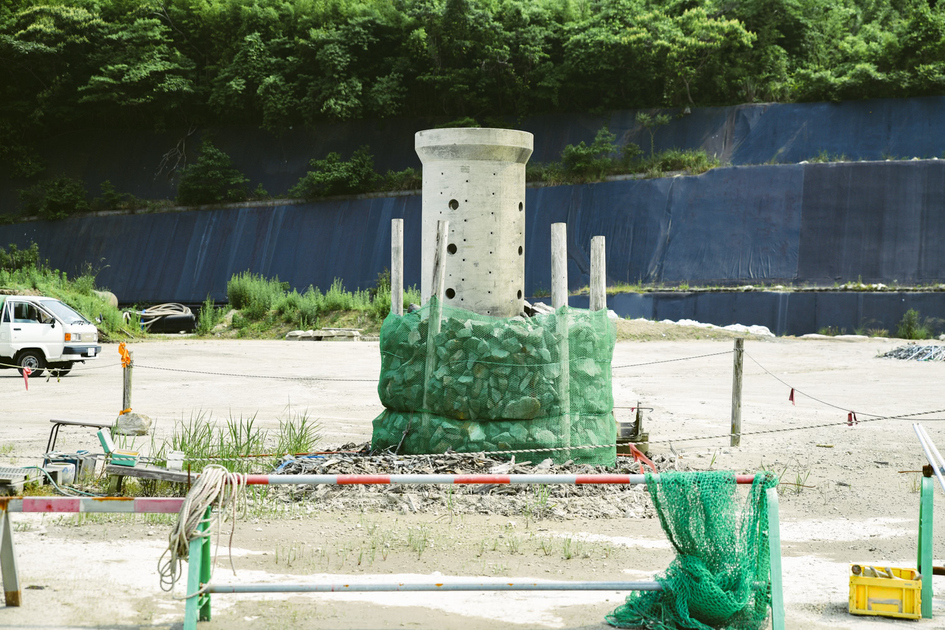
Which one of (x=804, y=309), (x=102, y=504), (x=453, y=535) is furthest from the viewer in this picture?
(x=804, y=309)

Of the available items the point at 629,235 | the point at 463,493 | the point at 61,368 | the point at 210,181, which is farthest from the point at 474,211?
the point at 210,181


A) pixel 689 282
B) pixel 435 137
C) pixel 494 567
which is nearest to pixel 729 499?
pixel 494 567

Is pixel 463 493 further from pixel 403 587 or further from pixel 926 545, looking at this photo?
pixel 926 545

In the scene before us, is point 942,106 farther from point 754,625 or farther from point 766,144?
point 754,625

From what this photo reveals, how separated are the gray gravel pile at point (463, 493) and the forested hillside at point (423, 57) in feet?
98.7

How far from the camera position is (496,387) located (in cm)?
926

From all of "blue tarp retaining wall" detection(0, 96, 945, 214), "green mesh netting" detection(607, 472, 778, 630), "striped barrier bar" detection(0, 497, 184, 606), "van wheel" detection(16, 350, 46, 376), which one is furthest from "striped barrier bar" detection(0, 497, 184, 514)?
"blue tarp retaining wall" detection(0, 96, 945, 214)

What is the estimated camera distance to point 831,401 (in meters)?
15.3

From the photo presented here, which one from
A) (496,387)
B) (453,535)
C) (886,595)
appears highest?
(496,387)

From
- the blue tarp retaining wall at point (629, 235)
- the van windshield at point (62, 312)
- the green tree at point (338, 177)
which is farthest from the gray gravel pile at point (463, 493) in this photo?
the green tree at point (338, 177)

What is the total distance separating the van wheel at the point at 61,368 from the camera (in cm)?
1766

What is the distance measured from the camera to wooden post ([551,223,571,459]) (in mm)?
9336

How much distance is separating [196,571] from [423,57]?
3733 centimetres

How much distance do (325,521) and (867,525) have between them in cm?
459
